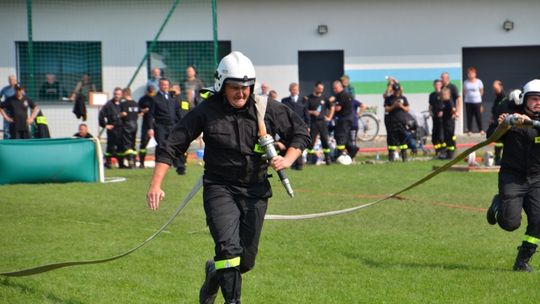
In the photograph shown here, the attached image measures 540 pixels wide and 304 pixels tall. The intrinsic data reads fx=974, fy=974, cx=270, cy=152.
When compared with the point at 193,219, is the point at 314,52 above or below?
above

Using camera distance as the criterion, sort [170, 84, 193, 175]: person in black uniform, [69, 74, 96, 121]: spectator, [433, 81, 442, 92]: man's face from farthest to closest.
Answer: [69, 74, 96, 121]: spectator
[433, 81, 442, 92]: man's face
[170, 84, 193, 175]: person in black uniform

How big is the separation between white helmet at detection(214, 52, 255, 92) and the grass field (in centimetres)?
211

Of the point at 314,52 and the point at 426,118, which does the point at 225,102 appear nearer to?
the point at 426,118

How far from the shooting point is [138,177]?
67.5 ft

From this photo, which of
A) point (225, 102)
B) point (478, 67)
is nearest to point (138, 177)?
point (225, 102)

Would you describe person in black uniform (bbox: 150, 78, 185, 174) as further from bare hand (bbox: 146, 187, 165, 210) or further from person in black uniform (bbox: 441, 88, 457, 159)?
bare hand (bbox: 146, 187, 165, 210)

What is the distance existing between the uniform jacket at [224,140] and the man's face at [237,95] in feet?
0.27

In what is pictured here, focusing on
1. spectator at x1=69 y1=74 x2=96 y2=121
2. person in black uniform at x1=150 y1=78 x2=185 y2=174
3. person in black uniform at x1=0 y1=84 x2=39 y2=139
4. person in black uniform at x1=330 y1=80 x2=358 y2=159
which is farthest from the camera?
spectator at x1=69 y1=74 x2=96 y2=121

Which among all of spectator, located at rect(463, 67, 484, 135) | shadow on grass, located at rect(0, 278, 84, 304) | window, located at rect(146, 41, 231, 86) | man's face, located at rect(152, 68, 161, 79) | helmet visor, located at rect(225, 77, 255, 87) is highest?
window, located at rect(146, 41, 231, 86)

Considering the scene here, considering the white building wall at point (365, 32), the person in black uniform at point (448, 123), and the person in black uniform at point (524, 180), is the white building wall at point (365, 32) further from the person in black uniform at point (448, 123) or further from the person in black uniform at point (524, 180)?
the person in black uniform at point (524, 180)

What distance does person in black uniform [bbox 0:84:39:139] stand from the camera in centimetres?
2266

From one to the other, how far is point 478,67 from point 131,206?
63.5ft

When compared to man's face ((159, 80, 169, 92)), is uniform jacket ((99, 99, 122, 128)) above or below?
below

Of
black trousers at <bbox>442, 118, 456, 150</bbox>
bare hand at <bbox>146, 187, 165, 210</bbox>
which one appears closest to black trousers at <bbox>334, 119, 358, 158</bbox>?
black trousers at <bbox>442, 118, 456, 150</bbox>
